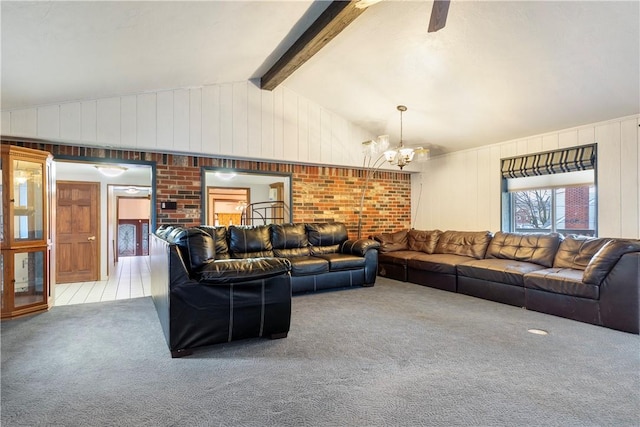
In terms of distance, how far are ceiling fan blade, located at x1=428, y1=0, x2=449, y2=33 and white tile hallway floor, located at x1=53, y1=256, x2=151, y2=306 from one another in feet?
15.9

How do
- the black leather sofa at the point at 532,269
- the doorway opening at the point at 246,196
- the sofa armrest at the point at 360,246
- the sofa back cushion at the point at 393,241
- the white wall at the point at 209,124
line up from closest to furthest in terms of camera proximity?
1. the black leather sofa at the point at 532,269
2. the white wall at the point at 209,124
3. the sofa armrest at the point at 360,246
4. the doorway opening at the point at 246,196
5. the sofa back cushion at the point at 393,241

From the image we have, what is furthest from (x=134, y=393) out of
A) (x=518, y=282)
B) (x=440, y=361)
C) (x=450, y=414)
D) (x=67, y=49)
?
(x=518, y=282)

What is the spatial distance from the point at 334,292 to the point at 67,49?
397cm

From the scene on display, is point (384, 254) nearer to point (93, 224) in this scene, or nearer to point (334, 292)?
point (334, 292)

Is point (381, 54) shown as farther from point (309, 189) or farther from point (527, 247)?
point (527, 247)

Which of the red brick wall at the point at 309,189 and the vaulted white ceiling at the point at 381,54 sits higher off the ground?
the vaulted white ceiling at the point at 381,54

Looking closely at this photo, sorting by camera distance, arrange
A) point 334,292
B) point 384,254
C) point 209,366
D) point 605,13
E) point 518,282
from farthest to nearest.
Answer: point 384,254
point 334,292
point 518,282
point 605,13
point 209,366

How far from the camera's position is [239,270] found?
2.62 meters

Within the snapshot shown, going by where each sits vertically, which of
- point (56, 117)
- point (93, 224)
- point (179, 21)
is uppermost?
point (179, 21)

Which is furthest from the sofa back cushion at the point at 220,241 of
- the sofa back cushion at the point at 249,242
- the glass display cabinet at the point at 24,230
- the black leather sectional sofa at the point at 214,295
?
the glass display cabinet at the point at 24,230

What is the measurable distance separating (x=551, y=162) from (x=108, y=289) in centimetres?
705

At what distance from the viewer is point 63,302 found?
427cm

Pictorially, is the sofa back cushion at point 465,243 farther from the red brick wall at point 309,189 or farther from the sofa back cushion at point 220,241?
the sofa back cushion at point 220,241

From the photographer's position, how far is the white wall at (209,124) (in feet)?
13.1
